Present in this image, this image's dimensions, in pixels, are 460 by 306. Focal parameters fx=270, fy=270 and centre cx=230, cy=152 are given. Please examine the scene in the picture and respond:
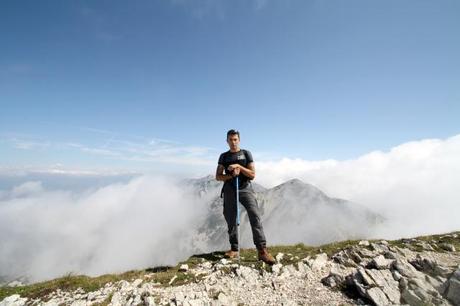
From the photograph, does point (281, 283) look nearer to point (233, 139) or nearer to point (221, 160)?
point (221, 160)

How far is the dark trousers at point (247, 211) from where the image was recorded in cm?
1067

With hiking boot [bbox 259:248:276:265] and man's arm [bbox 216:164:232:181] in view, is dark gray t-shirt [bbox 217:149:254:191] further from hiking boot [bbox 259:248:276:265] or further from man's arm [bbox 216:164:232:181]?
hiking boot [bbox 259:248:276:265]

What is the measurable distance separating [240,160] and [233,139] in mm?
906

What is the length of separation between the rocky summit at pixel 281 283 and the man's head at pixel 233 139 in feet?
15.2

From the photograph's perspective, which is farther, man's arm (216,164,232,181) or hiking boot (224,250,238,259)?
hiking boot (224,250,238,259)

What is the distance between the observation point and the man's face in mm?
10992

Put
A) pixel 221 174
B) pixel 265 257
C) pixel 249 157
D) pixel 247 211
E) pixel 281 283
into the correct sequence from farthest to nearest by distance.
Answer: pixel 221 174
pixel 249 157
pixel 247 211
pixel 265 257
pixel 281 283

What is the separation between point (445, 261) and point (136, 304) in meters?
12.0

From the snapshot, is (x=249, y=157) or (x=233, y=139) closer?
(x=233, y=139)

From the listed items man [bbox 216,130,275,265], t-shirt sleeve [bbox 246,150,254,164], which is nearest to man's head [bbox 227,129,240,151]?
man [bbox 216,130,275,265]

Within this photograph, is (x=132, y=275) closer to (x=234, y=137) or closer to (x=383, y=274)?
(x=234, y=137)

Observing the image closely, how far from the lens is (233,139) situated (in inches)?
433

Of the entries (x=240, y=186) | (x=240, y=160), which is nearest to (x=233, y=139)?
(x=240, y=160)

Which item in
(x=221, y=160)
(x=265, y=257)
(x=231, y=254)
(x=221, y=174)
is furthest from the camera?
(x=231, y=254)
